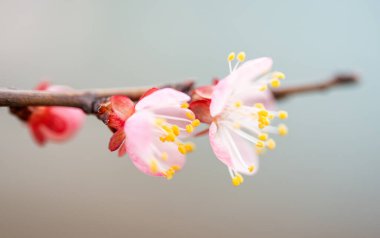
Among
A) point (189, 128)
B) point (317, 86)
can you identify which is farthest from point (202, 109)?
point (317, 86)

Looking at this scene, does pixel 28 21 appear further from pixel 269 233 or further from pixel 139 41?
pixel 269 233

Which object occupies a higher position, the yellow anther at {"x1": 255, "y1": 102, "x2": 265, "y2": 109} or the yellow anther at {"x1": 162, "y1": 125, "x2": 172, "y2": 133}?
the yellow anther at {"x1": 255, "y1": 102, "x2": 265, "y2": 109}

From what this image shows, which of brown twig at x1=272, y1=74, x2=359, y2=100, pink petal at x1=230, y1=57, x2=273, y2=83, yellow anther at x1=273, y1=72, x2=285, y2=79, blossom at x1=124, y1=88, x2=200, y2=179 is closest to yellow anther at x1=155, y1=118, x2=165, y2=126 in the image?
blossom at x1=124, y1=88, x2=200, y2=179

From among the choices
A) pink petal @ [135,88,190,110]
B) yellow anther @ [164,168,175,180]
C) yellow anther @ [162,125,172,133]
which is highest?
pink petal @ [135,88,190,110]

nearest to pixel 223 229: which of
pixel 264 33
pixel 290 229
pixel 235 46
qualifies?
pixel 290 229

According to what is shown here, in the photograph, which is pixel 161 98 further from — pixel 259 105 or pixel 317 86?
pixel 317 86

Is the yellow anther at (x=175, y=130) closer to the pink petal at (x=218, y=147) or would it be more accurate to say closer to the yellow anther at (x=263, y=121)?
the pink petal at (x=218, y=147)

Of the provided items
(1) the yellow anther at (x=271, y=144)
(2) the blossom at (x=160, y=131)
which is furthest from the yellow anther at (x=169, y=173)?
(1) the yellow anther at (x=271, y=144)

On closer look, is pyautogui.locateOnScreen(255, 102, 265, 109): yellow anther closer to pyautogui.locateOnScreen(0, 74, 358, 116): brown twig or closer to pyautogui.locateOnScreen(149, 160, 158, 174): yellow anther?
pyautogui.locateOnScreen(0, 74, 358, 116): brown twig
